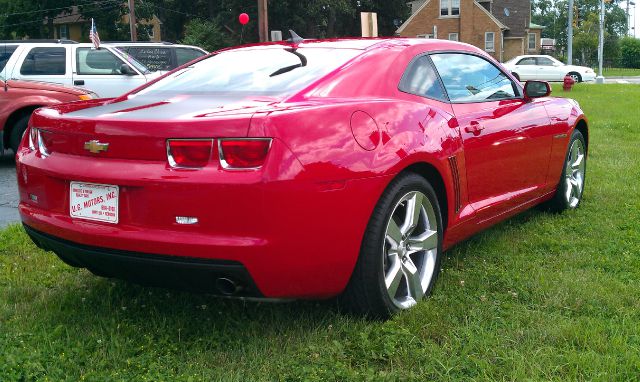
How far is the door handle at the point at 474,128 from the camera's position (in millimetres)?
4004

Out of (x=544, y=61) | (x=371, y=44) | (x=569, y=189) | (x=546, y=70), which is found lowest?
(x=546, y=70)

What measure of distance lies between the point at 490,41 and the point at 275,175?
169 ft

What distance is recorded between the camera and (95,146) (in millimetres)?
3066

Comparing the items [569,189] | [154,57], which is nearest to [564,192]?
[569,189]

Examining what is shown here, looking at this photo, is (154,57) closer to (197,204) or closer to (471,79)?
(471,79)

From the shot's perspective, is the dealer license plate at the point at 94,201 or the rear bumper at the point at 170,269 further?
the dealer license plate at the point at 94,201

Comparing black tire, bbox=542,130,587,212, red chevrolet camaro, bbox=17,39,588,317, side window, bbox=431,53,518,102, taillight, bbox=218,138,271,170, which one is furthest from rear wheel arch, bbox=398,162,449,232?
black tire, bbox=542,130,587,212

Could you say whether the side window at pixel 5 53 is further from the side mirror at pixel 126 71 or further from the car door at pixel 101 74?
the side mirror at pixel 126 71

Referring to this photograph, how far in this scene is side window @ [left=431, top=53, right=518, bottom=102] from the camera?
4.18 m

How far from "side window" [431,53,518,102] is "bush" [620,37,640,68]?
6303 cm

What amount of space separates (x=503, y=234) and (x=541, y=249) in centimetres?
44

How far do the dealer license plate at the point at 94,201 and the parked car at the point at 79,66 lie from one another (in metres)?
8.11

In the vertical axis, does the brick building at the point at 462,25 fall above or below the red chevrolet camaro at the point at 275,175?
above

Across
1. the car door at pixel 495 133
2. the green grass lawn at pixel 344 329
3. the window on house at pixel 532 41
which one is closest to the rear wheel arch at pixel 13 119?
the green grass lawn at pixel 344 329
